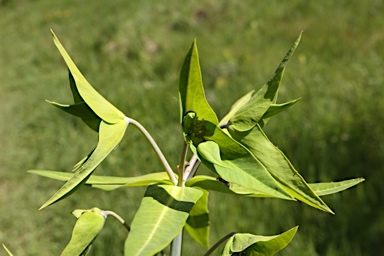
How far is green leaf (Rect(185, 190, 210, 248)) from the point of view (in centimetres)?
79

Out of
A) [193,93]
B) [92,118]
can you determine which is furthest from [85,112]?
[193,93]

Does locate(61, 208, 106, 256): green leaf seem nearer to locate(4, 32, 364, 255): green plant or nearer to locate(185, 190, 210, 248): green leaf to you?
locate(4, 32, 364, 255): green plant

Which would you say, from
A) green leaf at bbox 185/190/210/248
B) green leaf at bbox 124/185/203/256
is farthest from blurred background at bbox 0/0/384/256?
green leaf at bbox 124/185/203/256

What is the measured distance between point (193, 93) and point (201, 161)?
8cm

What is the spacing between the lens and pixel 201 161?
618 millimetres

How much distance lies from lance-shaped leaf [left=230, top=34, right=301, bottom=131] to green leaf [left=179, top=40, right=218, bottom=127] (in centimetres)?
3

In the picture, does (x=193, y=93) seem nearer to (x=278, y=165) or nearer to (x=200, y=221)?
(x=278, y=165)

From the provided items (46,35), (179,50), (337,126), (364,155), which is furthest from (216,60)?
(46,35)

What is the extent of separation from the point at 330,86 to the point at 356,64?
0.25m

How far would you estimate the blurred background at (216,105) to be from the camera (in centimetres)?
205

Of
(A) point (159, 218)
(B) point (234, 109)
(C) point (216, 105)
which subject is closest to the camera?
(A) point (159, 218)

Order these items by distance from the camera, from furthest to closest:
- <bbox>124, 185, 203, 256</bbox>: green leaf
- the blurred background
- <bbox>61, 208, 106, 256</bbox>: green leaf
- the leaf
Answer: the blurred background
the leaf
<bbox>61, 208, 106, 256</bbox>: green leaf
<bbox>124, 185, 203, 256</bbox>: green leaf

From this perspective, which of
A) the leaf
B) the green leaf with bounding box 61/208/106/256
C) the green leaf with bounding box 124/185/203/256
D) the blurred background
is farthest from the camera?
the blurred background

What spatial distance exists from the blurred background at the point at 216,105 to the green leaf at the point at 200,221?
1080 millimetres
